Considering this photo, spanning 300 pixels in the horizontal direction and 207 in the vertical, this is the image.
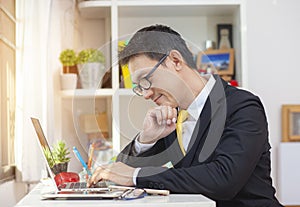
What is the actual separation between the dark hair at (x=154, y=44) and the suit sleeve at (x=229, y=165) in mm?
257

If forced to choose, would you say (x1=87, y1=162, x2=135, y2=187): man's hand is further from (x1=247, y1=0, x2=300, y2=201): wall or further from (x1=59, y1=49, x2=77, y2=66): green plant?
(x1=247, y1=0, x2=300, y2=201): wall

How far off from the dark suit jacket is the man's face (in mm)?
122

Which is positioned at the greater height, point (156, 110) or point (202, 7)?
point (202, 7)

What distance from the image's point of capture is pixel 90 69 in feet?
9.40

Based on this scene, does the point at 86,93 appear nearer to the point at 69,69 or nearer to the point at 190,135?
the point at 69,69

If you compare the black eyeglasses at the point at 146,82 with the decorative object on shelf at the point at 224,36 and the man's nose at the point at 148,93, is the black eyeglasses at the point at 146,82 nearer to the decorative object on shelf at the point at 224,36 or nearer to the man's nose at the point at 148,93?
the man's nose at the point at 148,93

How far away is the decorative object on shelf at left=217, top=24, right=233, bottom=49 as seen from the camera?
3.01 metres

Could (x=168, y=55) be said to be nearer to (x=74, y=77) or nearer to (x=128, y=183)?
(x=128, y=183)

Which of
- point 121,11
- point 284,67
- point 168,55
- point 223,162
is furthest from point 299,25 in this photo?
point 223,162

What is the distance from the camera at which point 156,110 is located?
1.77 m

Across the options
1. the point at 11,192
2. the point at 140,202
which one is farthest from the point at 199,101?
the point at 11,192

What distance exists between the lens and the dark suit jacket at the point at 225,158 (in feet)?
4.79

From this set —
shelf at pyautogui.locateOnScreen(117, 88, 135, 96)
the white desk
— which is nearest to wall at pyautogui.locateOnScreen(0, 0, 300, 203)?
shelf at pyautogui.locateOnScreen(117, 88, 135, 96)

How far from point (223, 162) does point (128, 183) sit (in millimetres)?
240
